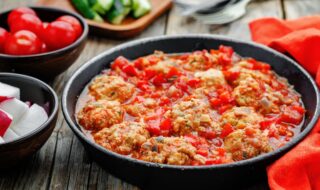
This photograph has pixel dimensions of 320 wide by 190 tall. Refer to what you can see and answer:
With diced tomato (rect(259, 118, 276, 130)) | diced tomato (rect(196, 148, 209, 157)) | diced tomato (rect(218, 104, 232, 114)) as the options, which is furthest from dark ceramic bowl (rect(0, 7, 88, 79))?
diced tomato (rect(259, 118, 276, 130))

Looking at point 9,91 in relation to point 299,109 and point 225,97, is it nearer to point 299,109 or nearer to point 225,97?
point 225,97

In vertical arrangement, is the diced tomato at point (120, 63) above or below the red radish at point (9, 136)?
below

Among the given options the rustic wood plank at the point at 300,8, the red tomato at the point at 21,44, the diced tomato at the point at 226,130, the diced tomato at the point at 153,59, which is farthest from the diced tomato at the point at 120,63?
the rustic wood plank at the point at 300,8

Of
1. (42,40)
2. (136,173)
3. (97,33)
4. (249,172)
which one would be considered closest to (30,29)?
(42,40)

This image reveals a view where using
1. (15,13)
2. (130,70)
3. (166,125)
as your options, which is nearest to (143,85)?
(130,70)

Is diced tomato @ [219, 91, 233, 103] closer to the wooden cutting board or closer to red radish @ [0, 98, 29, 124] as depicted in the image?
red radish @ [0, 98, 29, 124]

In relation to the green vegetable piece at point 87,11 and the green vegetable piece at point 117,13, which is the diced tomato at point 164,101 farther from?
the green vegetable piece at point 87,11

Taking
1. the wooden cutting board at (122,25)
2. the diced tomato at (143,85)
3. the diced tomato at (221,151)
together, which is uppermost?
the diced tomato at (221,151)
